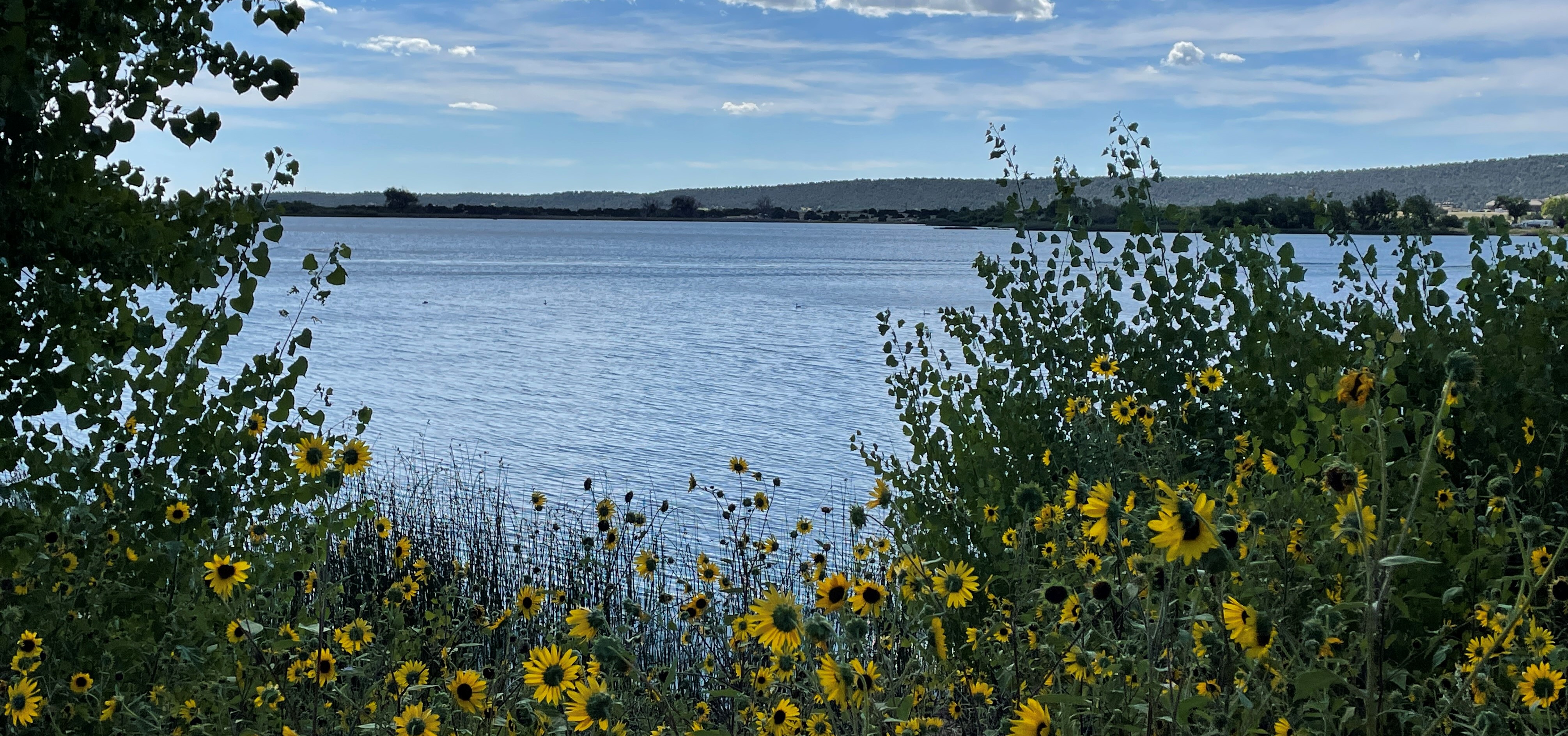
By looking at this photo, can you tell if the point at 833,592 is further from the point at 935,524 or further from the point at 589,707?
the point at 935,524

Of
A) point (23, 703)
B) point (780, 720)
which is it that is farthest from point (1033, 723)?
point (23, 703)

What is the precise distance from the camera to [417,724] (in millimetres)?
2354

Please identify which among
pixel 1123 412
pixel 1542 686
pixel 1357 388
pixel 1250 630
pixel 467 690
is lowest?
pixel 467 690

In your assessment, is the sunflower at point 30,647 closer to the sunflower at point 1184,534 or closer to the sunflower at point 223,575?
the sunflower at point 223,575

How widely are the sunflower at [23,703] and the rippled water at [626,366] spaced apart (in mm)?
6650

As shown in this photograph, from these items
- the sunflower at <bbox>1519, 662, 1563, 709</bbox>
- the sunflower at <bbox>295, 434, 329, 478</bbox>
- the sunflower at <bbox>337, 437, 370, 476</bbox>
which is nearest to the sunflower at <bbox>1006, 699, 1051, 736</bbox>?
the sunflower at <bbox>1519, 662, 1563, 709</bbox>

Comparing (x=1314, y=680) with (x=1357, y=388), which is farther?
(x=1357, y=388)

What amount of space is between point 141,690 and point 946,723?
9.68ft

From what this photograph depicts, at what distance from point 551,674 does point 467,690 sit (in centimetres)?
39

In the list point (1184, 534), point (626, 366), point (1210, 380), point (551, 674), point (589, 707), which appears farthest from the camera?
point (626, 366)

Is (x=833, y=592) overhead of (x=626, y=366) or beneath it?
overhead

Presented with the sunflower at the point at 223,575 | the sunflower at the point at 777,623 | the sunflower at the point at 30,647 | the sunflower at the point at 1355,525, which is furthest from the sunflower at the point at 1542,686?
the sunflower at the point at 30,647

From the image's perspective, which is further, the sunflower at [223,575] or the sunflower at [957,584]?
the sunflower at [223,575]

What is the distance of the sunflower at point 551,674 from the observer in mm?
2303
